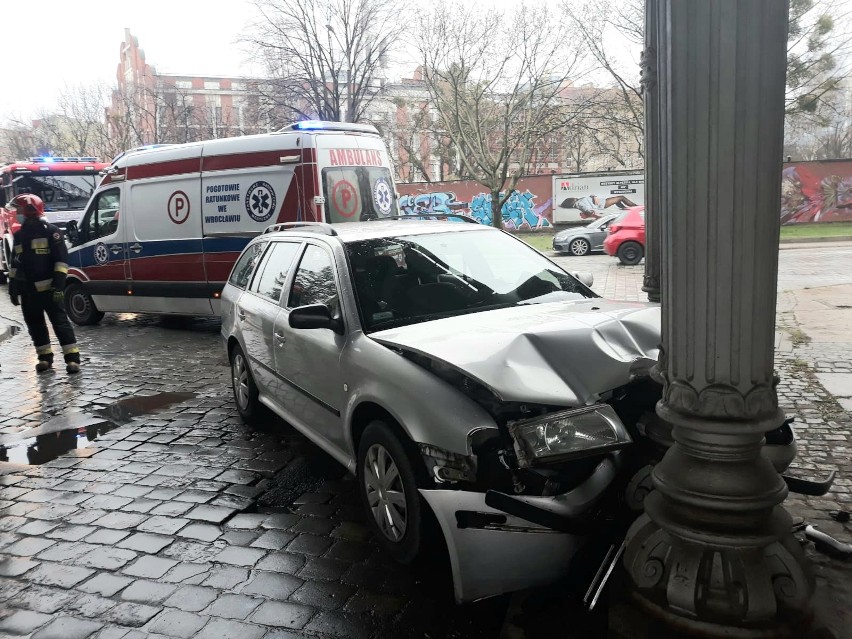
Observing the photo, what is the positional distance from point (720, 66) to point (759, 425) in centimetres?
114

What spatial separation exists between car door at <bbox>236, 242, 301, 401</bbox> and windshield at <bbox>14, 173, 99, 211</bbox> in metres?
15.0

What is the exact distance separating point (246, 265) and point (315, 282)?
6.07 ft

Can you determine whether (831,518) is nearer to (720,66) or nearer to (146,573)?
(720,66)

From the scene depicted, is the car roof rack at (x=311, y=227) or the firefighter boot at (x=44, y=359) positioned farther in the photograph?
the firefighter boot at (x=44, y=359)

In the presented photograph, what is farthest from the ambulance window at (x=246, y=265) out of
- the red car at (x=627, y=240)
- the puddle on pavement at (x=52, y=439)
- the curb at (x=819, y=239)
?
the curb at (x=819, y=239)

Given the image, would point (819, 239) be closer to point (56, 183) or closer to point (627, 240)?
point (627, 240)

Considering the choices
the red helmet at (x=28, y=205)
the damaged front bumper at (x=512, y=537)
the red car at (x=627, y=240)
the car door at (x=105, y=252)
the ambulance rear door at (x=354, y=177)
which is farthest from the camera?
the red car at (x=627, y=240)

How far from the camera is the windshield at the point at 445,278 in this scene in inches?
160

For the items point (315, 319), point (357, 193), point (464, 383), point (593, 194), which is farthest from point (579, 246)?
point (464, 383)

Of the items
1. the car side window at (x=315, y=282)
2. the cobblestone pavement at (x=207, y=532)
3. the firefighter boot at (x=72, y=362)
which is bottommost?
the cobblestone pavement at (x=207, y=532)

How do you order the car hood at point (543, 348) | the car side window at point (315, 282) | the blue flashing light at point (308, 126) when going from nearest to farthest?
1. the car hood at point (543, 348)
2. the car side window at point (315, 282)
3. the blue flashing light at point (308, 126)

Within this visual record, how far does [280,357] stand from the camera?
485cm

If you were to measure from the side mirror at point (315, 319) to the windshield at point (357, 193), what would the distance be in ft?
19.5

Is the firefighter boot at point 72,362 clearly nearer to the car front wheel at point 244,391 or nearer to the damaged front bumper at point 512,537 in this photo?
the car front wheel at point 244,391
